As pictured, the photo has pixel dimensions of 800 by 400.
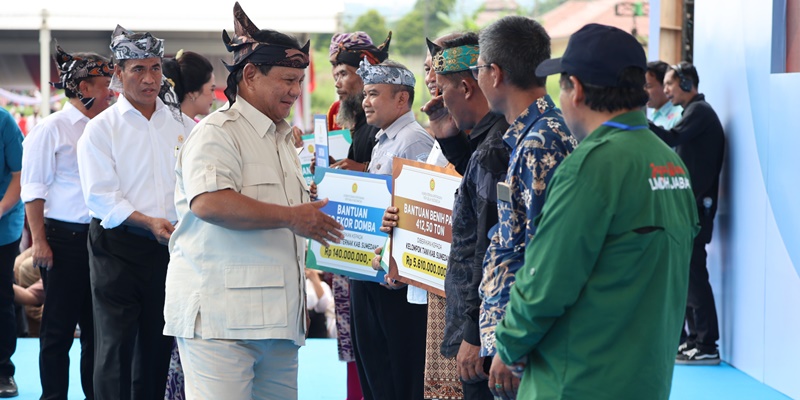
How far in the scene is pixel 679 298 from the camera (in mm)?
2193

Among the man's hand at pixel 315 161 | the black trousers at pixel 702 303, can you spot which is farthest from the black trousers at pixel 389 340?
the black trousers at pixel 702 303

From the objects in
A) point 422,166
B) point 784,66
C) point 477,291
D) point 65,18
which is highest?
point 65,18

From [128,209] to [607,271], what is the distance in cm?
259

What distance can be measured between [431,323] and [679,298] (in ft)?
4.94

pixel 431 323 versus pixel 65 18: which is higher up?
pixel 65 18

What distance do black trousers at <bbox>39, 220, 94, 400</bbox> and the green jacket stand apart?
327 centimetres

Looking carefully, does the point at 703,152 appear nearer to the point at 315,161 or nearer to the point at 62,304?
the point at 315,161

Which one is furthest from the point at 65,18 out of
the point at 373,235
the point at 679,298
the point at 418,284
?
the point at 679,298

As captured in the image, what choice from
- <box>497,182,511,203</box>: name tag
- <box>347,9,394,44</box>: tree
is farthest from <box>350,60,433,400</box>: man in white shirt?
<box>347,9,394,44</box>: tree

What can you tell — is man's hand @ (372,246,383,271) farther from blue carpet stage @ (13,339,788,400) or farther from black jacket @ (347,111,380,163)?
blue carpet stage @ (13,339,788,400)

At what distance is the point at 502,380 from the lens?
7.91ft

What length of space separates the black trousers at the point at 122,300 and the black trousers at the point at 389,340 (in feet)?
3.03

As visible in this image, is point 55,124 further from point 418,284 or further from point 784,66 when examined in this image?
point 784,66

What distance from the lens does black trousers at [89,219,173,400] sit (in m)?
4.16
